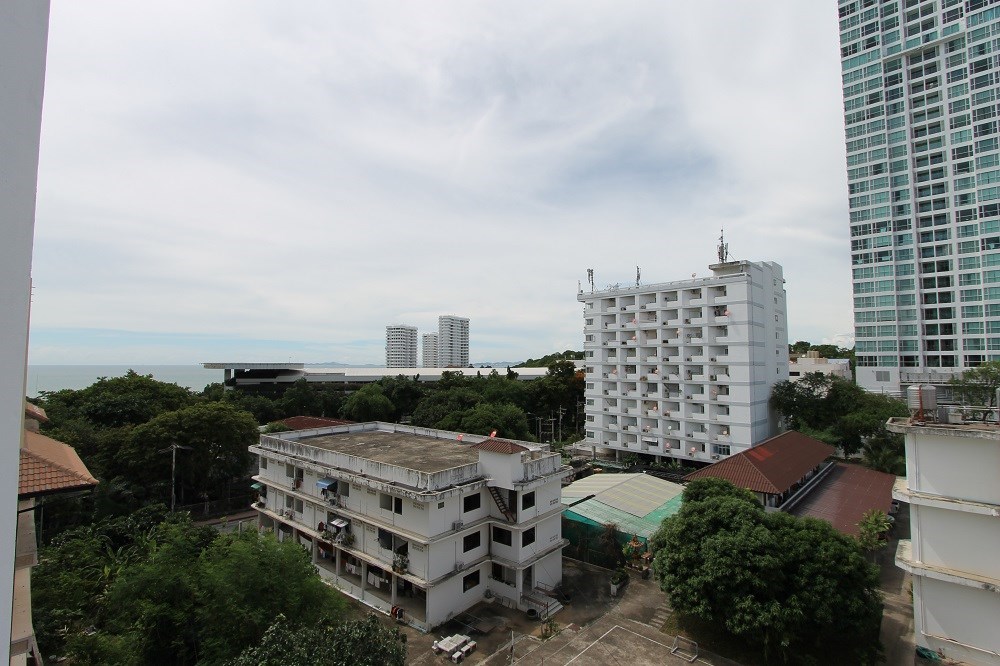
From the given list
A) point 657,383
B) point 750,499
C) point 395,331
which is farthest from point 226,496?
point 395,331

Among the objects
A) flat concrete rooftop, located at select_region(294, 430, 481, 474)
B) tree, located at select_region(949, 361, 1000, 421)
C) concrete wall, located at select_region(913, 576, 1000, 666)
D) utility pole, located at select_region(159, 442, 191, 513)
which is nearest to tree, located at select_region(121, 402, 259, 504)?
utility pole, located at select_region(159, 442, 191, 513)

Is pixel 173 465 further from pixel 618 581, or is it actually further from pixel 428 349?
pixel 428 349

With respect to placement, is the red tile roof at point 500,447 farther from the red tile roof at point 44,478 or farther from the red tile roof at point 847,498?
the red tile roof at point 44,478

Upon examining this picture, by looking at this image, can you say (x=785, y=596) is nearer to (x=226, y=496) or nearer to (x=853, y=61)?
(x=226, y=496)

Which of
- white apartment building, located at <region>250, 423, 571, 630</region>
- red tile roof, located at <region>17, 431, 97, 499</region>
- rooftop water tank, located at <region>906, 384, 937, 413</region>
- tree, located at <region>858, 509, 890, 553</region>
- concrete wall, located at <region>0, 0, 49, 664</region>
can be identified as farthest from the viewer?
tree, located at <region>858, 509, 890, 553</region>

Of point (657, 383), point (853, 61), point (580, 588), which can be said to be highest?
point (853, 61)

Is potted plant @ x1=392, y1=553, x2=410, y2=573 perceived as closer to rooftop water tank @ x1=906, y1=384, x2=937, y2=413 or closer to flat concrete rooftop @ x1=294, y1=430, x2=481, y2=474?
flat concrete rooftop @ x1=294, y1=430, x2=481, y2=474

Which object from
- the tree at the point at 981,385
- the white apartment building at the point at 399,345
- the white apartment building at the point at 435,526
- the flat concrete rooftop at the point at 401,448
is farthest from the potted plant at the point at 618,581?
the white apartment building at the point at 399,345
